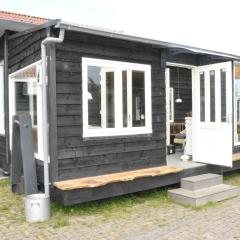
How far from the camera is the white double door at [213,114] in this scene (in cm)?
700

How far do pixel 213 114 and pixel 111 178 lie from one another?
2.87 m

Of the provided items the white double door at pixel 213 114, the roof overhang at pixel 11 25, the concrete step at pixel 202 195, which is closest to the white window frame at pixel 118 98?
the concrete step at pixel 202 195

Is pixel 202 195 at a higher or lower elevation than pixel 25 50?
lower

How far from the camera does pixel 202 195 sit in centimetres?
580

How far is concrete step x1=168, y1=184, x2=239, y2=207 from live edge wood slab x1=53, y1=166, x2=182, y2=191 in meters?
0.44

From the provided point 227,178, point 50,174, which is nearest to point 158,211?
point 50,174

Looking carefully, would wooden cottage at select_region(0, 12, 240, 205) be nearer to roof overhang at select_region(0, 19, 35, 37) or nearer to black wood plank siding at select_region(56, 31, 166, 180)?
black wood plank siding at select_region(56, 31, 166, 180)

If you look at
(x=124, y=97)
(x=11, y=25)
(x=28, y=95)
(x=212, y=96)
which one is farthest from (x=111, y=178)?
(x=11, y=25)

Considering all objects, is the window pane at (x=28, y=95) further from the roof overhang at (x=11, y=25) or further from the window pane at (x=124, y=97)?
the window pane at (x=124, y=97)

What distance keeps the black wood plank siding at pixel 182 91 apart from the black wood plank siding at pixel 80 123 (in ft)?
18.8

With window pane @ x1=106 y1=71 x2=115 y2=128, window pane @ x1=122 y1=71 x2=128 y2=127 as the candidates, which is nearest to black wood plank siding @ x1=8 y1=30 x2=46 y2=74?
window pane @ x1=106 y1=71 x2=115 y2=128

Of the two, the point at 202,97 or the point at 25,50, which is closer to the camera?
the point at 25,50

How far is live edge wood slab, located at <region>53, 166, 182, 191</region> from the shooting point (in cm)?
509

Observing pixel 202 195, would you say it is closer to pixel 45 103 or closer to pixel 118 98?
pixel 118 98
